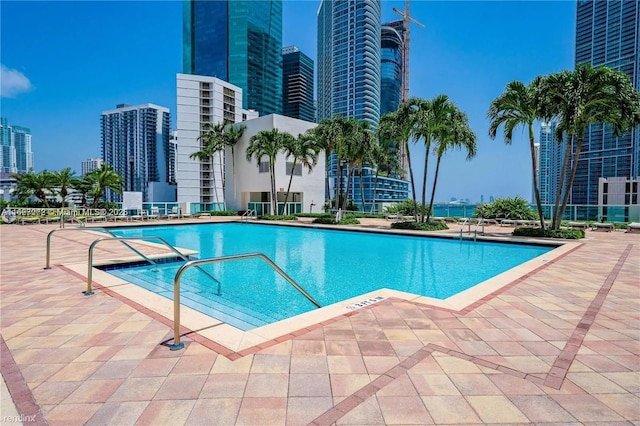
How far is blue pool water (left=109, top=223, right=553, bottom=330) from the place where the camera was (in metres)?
5.66

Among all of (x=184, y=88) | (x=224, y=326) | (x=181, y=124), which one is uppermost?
(x=184, y=88)

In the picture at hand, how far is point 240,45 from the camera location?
74.7 meters

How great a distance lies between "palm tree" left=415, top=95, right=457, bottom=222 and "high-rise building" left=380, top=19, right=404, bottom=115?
85514 mm

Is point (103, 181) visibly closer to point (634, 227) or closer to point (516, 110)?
point (516, 110)

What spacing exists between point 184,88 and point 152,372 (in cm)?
3823

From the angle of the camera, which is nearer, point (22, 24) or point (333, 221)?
point (22, 24)

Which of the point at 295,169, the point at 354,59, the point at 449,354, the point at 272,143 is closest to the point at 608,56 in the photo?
the point at 354,59

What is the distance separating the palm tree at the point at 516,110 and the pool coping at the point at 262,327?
7394mm

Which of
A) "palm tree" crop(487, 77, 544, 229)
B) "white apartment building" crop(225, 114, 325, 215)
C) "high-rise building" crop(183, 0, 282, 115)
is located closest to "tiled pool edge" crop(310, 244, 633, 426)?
"palm tree" crop(487, 77, 544, 229)

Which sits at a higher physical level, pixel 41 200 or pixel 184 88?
pixel 184 88

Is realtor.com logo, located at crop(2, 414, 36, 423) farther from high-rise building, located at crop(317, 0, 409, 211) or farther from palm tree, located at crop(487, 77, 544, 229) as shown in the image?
high-rise building, located at crop(317, 0, 409, 211)

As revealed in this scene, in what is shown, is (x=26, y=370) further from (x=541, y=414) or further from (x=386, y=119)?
(x=386, y=119)

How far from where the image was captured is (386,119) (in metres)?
18.2

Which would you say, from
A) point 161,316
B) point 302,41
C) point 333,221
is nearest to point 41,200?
point 333,221
